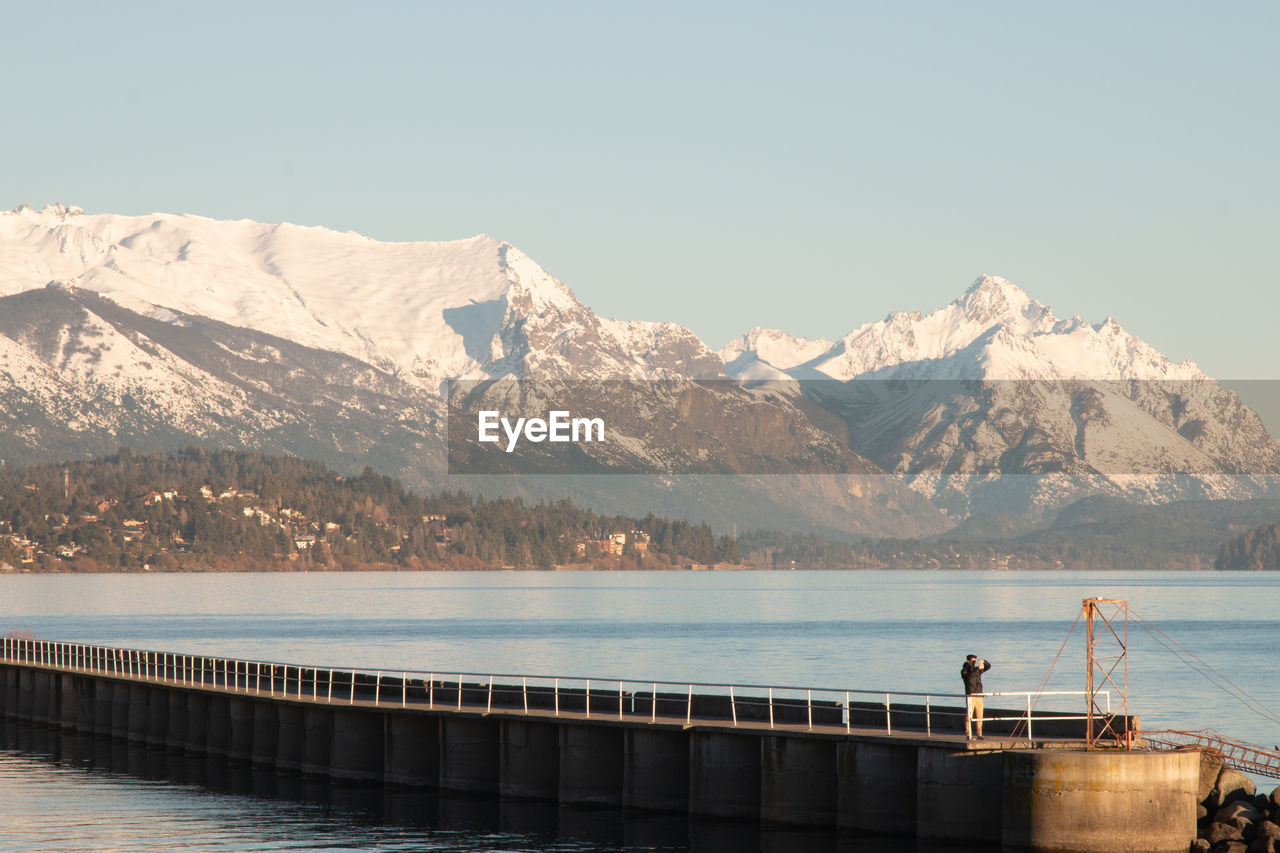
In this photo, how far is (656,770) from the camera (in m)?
51.8

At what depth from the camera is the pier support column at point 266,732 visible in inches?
2584

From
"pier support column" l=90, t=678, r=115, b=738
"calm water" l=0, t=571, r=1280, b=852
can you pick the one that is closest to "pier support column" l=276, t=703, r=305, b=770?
"calm water" l=0, t=571, r=1280, b=852

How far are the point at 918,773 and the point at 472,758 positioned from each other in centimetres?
1795

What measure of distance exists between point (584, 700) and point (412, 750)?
6596 millimetres

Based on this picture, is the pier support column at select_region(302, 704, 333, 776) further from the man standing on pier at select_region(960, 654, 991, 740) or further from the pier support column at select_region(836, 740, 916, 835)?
the man standing on pier at select_region(960, 654, 991, 740)

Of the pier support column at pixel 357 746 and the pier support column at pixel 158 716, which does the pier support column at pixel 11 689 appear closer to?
the pier support column at pixel 158 716

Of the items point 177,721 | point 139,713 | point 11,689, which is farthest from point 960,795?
point 11,689

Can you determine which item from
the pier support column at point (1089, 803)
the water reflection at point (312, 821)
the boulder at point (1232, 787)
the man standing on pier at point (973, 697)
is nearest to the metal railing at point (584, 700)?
the man standing on pier at point (973, 697)

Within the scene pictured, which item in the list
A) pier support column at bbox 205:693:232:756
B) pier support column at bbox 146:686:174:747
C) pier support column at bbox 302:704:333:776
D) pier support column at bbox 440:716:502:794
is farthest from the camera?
pier support column at bbox 146:686:174:747

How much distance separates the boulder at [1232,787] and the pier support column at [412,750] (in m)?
25.0

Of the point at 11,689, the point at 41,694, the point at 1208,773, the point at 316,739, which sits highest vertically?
the point at 1208,773

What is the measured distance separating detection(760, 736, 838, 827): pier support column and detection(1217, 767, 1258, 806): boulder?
Answer: 10.3m

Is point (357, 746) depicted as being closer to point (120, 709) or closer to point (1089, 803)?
point (120, 709)

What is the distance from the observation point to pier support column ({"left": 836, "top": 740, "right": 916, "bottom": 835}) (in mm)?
45219
